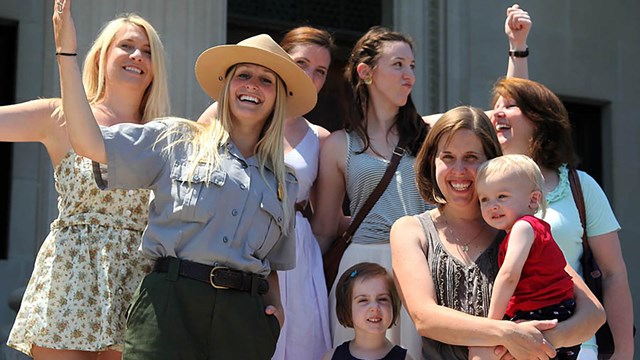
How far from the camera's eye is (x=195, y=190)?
3.79 m

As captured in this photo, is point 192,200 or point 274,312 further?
point 274,312

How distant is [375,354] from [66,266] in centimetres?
142

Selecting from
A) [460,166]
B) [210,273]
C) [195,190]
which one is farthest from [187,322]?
[460,166]

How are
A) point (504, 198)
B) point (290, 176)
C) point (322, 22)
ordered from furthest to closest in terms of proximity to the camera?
point (322, 22)
point (290, 176)
point (504, 198)

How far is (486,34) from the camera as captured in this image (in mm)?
9242

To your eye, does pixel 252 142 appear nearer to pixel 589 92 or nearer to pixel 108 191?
pixel 108 191

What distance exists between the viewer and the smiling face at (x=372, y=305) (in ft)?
14.2

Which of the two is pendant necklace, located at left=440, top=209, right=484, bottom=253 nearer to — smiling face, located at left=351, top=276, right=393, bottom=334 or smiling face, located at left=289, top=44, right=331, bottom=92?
smiling face, located at left=351, top=276, right=393, bottom=334

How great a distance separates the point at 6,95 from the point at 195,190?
4.55m

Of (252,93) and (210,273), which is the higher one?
(252,93)

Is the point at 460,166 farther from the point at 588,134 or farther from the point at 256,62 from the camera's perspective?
the point at 588,134

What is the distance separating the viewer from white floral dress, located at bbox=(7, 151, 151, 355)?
411 cm

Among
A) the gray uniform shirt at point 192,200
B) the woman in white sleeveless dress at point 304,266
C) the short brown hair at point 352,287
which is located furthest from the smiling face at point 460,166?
the woman in white sleeveless dress at point 304,266

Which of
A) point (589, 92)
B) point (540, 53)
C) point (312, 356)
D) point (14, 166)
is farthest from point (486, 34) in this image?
point (312, 356)
